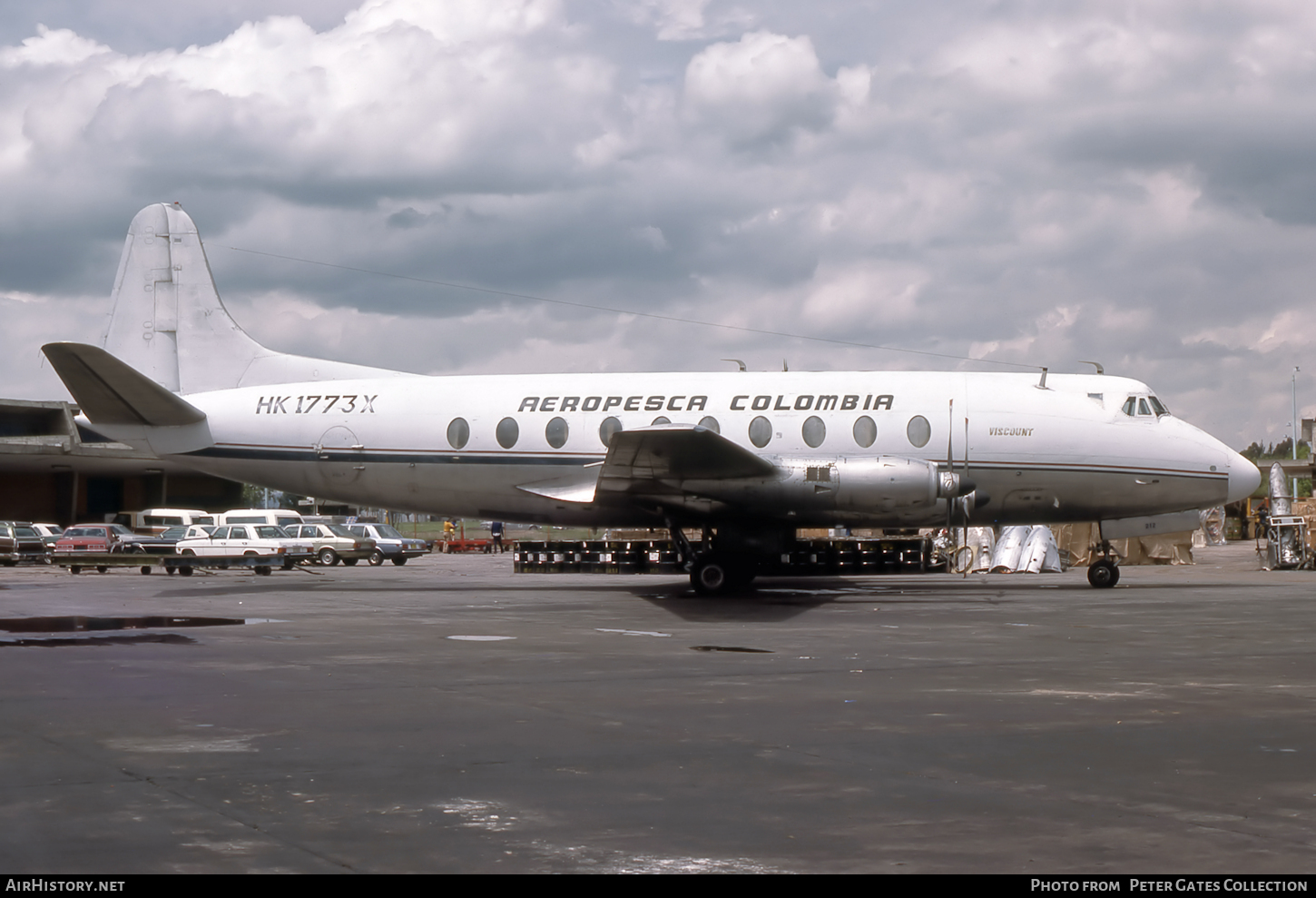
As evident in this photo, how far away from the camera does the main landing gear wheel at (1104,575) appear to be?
82.6 feet

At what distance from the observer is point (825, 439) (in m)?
23.8

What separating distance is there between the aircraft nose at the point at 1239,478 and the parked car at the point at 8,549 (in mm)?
45018

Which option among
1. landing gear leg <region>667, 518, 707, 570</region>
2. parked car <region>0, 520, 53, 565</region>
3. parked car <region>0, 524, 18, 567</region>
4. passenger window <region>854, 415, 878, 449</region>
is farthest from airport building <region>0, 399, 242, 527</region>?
passenger window <region>854, 415, 878, 449</region>

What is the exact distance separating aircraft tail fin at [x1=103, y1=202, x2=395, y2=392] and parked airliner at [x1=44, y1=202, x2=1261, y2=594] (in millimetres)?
578

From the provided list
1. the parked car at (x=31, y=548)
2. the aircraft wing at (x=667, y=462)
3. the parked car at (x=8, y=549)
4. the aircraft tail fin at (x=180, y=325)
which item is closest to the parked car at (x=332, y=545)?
the parked car at (x=31, y=548)

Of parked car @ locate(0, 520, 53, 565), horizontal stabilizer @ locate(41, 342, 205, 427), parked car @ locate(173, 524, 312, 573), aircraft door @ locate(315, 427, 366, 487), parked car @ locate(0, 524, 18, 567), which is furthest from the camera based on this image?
parked car @ locate(0, 520, 53, 565)

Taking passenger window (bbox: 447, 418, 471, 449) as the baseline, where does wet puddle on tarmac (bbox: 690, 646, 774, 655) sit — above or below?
below

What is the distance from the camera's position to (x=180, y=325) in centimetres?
2678

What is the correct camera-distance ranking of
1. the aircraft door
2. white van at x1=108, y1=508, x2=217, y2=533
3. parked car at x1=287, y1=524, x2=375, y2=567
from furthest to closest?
1. white van at x1=108, y1=508, x2=217, y2=533
2. parked car at x1=287, y1=524, x2=375, y2=567
3. the aircraft door

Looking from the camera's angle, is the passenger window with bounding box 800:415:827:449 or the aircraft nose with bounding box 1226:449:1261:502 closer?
the passenger window with bounding box 800:415:827:449

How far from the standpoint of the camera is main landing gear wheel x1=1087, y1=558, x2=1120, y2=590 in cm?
2517

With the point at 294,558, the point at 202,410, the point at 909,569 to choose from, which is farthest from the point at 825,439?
the point at 294,558

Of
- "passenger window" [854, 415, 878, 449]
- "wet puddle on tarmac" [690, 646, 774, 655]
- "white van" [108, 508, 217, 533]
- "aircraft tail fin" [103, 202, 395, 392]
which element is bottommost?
"wet puddle on tarmac" [690, 646, 774, 655]

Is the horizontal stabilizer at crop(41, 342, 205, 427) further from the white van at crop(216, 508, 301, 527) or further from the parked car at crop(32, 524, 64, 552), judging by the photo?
the white van at crop(216, 508, 301, 527)
